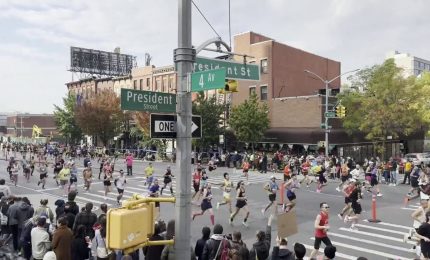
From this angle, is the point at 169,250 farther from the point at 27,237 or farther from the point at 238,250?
the point at 27,237

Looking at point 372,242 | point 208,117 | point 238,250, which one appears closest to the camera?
point 238,250

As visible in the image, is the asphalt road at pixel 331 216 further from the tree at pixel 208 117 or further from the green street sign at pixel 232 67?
the tree at pixel 208 117

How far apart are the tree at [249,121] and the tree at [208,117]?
1.85 metres

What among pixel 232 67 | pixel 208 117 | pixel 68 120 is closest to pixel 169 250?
pixel 232 67

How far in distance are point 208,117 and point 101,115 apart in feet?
62.8

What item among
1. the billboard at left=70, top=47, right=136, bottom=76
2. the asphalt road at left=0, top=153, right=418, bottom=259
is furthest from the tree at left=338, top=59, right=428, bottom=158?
the billboard at left=70, top=47, right=136, bottom=76

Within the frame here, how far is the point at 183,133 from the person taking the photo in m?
6.18

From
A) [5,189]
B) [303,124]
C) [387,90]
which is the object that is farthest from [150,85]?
[5,189]

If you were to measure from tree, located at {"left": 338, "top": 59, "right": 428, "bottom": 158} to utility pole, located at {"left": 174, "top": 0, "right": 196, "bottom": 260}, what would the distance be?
35.8 m

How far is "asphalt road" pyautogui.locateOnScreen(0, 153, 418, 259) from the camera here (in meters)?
13.1

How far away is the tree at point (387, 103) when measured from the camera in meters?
38.8

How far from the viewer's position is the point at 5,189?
14.1 metres

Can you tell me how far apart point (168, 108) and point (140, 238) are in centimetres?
231

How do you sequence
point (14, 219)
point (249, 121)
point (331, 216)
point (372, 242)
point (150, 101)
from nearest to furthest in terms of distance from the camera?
Answer: point (150, 101) < point (14, 219) < point (372, 242) < point (331, 216) < point (249, 121)
